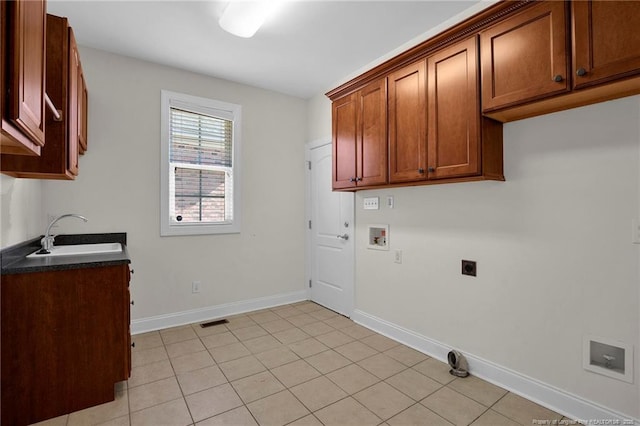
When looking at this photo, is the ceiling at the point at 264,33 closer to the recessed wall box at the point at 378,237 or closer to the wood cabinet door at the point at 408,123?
the wood cabinet door at the point at 408,123

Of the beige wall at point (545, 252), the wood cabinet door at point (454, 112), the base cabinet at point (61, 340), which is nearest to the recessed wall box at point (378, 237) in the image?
the beige wall at point (545, 252)

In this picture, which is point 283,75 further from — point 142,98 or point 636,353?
point 636,353

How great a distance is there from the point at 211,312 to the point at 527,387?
3.11 m

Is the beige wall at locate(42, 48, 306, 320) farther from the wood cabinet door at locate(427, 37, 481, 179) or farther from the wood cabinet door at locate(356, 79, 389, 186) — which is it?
the wood cabinet door at locate(427, 37, 481, 179)

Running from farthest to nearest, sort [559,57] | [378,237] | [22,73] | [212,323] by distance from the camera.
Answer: [212,323] → [378,237] → [559,57] → [22,73]

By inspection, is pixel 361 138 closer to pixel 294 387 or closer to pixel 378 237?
pixel 378 237

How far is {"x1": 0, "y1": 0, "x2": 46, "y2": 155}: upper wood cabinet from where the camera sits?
3.15 feet

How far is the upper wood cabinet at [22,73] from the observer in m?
0.96

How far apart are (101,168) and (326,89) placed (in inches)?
108

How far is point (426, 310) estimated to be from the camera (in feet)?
9.10

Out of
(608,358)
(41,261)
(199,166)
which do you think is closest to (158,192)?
(199,166)

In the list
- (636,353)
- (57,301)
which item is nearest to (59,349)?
(57,301)

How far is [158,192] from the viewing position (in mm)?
3334

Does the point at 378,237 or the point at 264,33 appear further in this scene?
the point at 378,237
